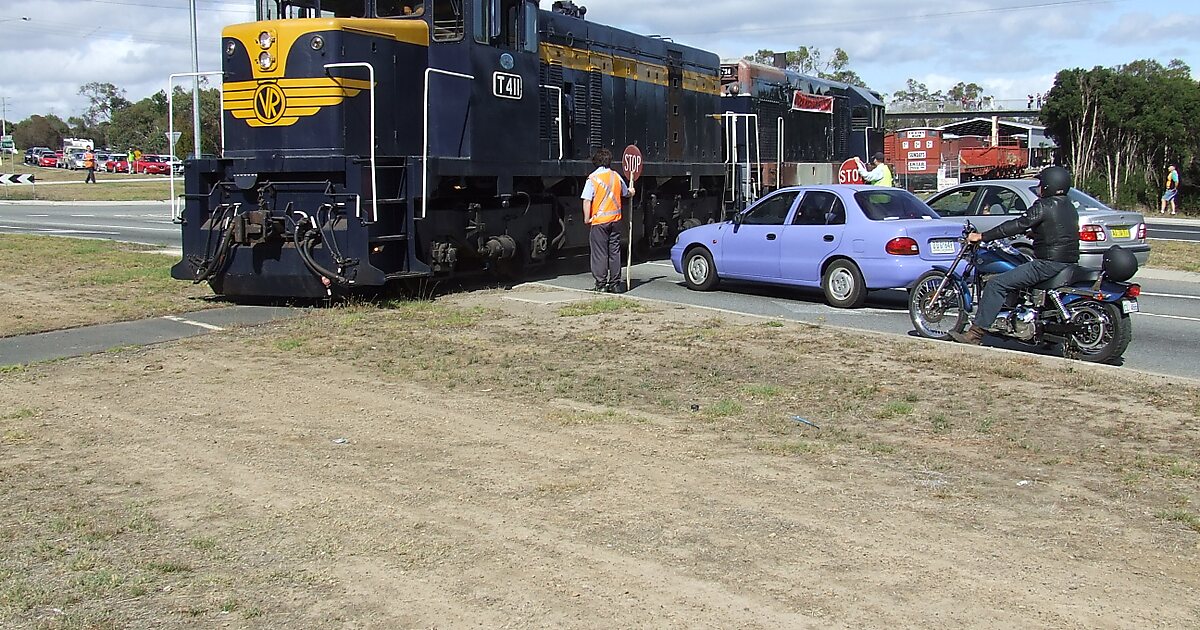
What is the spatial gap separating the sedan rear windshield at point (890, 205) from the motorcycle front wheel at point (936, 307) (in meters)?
2.29

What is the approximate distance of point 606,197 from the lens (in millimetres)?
14836

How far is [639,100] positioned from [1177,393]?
1165cm

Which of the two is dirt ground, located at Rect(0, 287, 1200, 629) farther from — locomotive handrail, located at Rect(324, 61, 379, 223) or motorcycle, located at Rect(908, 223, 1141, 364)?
locomotive handrail, located at Rect(324, 61, 379, 223)

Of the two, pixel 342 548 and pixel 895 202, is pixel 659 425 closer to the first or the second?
pixel 342 548

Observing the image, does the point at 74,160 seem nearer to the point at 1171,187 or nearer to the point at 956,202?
the point at 1171,187

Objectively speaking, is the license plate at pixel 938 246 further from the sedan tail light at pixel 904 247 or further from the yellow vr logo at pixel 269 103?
the yellow vr logo at pixel 269 103

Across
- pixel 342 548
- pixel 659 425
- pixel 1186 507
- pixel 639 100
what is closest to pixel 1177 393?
pixel 1186 507

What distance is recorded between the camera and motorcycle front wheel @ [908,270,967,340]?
36.2ft

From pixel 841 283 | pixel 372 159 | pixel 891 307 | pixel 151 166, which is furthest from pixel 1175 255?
pixel 151 166

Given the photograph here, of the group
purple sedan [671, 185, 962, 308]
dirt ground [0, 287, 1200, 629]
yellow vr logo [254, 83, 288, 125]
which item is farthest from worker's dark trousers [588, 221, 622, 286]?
dirt ground [0, 287, 1200, 629]

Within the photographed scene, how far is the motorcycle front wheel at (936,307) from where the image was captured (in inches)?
Answer: 435

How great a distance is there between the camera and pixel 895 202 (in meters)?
13.9

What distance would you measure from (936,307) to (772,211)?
13.2ft

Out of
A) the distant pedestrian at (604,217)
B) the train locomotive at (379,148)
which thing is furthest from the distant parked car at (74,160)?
the distant pedestrian at (604,217)
